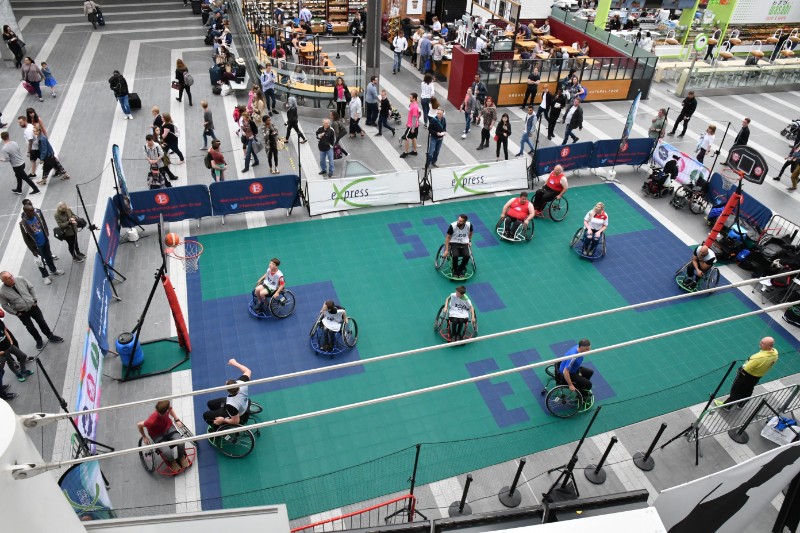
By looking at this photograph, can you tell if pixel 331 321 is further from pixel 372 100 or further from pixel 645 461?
pixel 372 100

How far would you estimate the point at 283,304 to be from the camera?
11750 mm

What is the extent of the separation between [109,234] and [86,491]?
268 inches

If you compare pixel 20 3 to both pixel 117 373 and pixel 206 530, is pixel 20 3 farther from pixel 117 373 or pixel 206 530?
pixel 206 530

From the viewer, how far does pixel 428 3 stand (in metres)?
30.6

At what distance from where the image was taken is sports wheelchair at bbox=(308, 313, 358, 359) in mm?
10844

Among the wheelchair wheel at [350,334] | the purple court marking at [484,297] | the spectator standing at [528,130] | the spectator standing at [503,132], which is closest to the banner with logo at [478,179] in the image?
the spectator standing at [503,132]

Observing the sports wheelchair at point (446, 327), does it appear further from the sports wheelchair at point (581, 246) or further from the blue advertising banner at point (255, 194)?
the blue advertising banner at point (255, 194)

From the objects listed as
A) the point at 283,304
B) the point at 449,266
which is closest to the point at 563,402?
the point at 449,266

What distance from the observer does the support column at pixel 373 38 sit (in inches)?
712

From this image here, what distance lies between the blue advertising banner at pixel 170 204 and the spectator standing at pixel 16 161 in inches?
138

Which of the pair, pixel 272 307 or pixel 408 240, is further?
pixel 408 240

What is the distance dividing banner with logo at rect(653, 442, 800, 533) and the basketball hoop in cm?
1089

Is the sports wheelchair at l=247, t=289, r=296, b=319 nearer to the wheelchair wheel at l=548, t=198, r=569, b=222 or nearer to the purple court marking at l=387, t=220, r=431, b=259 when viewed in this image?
the purple court marking at l=387, t=220, r=431, b=259

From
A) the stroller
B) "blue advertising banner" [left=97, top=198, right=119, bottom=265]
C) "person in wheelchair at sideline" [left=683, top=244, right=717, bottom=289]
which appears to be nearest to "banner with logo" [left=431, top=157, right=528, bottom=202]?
"person in wheelchair at sideline" [left=683, top=244, right=717, bottom=289]
